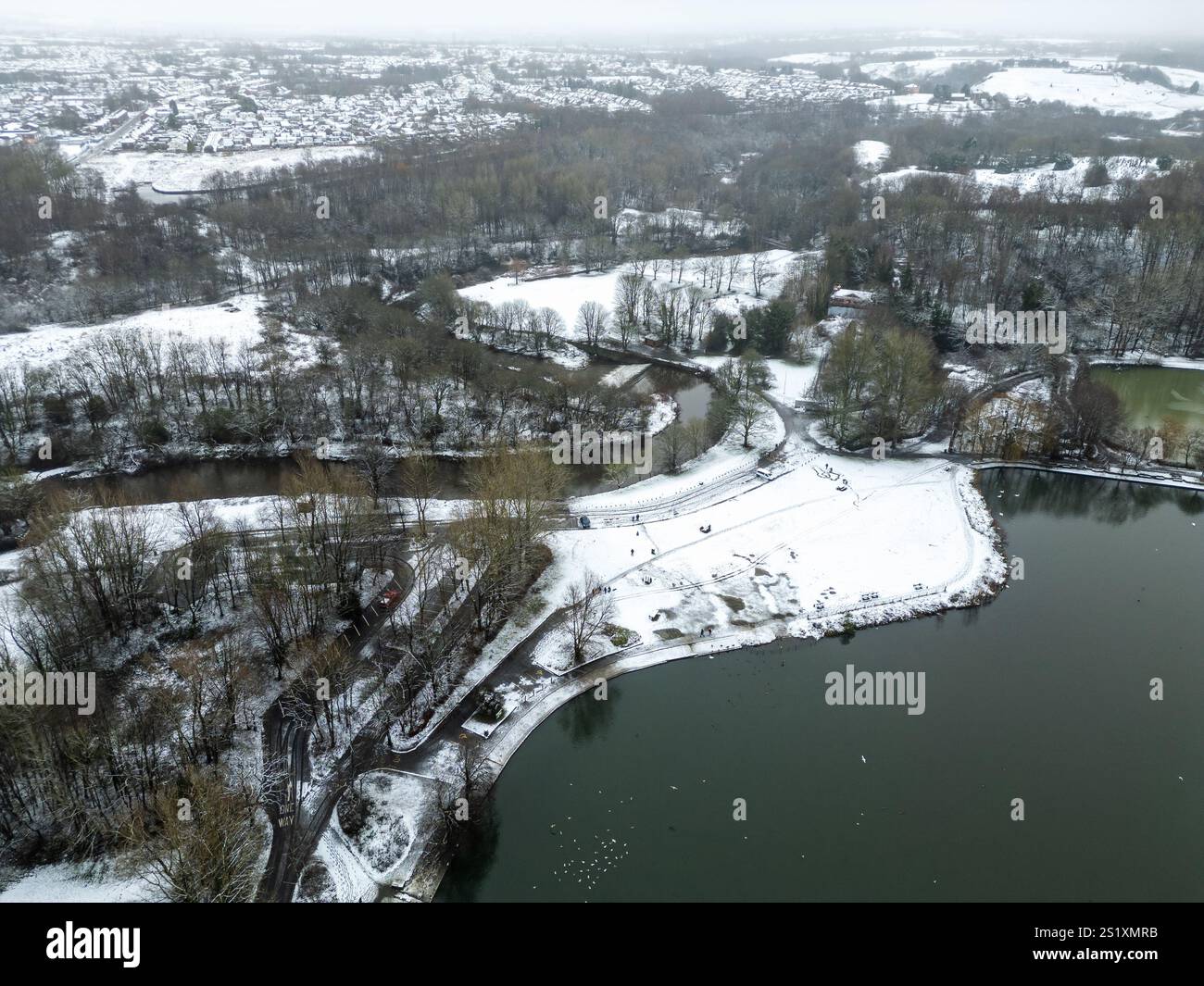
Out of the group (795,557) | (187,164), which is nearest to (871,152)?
(187,164)

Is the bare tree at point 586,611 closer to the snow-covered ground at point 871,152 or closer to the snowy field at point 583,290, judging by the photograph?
the snowy field at point 583,290

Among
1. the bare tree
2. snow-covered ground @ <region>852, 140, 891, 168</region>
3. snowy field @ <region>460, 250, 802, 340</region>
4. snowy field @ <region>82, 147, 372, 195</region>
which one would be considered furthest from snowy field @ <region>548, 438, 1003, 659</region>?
snow-covered ground @ <region>852, 140, 891, 168</region>

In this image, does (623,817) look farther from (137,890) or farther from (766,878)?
(137,890)

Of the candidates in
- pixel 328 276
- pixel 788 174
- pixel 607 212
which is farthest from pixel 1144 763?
pixel 788 174

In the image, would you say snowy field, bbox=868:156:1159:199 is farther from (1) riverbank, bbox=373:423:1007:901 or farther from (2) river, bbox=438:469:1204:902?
(2) river, bbox=438:469:1204:902

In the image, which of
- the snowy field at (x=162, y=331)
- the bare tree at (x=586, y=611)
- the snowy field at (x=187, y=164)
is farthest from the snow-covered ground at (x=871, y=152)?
the bare tree at (x=586, y=611)

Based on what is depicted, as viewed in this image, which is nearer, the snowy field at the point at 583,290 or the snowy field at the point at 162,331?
the snowy field at the point at 162,331
